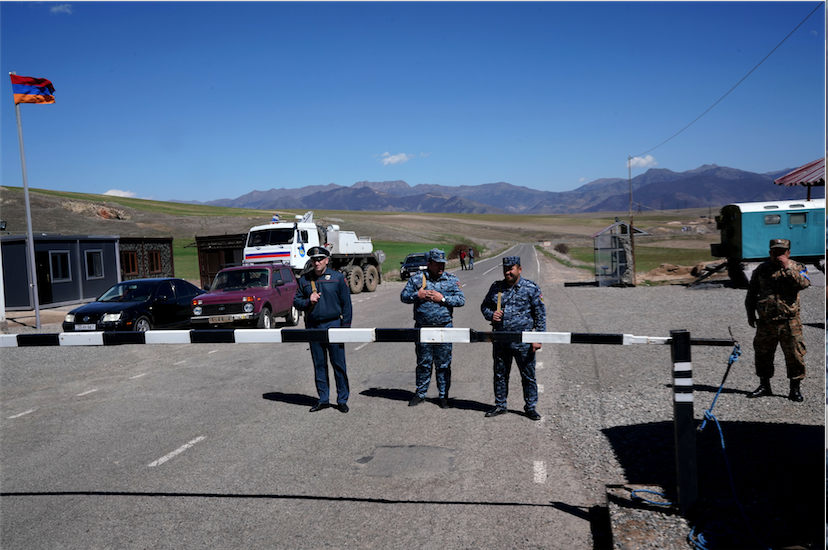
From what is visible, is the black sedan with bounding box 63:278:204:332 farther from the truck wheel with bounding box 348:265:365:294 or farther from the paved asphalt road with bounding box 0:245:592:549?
the truck wheel with bounding box 348:265:365:294

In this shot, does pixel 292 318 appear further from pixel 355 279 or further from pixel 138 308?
pixel 355 279

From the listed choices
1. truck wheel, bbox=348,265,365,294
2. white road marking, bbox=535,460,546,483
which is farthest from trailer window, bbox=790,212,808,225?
white road marking, bbox=535,460,546,483

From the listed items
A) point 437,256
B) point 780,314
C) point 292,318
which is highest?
point 437,256

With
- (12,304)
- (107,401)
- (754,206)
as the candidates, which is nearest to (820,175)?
(107,401)

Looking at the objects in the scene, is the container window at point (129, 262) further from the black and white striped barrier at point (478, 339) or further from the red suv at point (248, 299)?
the black and white striped barrier at point (478, 339)

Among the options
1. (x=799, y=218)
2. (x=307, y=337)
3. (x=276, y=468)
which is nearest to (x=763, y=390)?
(x=307, y=337)

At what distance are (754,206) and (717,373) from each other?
20.4 meters

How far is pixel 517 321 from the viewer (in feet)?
22.0

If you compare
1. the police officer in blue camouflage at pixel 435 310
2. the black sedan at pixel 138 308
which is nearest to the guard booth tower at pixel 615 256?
the black sedan at pixel 138 308

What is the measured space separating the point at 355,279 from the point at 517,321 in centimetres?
1939

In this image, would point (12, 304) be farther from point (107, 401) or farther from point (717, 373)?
point (717, 373)

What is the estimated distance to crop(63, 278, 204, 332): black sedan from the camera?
1327 centimetres

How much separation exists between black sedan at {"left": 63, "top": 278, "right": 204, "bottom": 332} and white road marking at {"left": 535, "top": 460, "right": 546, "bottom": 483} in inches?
423

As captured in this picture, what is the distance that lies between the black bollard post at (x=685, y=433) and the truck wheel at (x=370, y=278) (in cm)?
2330
